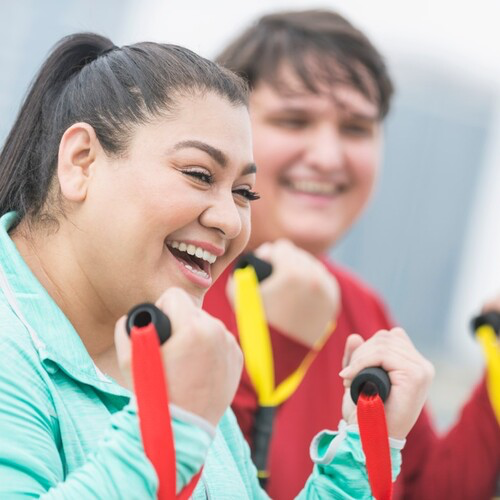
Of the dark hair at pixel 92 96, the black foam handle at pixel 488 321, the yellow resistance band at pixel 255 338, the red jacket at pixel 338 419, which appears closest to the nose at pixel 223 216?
the dark hair at pixel 92 96

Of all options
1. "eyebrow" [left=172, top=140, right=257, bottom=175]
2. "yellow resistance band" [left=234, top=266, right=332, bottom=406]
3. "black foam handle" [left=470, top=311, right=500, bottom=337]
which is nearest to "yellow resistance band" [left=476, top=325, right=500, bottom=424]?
"black foam handle" [left=470, top=311, right=500, bottom=337]

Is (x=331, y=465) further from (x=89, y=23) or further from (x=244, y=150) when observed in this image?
(x=89, y=23)

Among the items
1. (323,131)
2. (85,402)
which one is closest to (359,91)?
(323,131)

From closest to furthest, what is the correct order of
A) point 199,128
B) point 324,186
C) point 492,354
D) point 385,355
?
point 199,128
point 385,355
point 492,354
point 324,186

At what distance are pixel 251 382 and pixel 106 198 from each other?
74 cm

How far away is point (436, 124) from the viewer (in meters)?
42.0

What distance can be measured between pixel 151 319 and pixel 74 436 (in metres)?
0.20

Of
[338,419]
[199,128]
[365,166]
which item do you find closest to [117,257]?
[199,128]

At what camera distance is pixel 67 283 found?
3.76ft

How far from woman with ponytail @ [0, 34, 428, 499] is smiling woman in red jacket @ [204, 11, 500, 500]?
66 centimetres

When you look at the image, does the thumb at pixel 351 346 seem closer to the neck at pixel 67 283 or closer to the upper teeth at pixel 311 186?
the neck at pixel 67 283

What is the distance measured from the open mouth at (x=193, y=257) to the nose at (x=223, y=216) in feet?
0.11

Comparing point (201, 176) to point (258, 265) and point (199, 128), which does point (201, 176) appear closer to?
point (199, 128)

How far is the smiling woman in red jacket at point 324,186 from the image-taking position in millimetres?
1952
